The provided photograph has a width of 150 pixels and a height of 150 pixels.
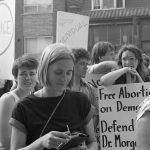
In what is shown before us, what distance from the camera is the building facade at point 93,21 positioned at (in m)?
17.4

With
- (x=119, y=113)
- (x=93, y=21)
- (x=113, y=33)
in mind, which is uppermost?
(x=93, y=21)

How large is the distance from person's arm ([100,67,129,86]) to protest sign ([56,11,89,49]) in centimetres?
235

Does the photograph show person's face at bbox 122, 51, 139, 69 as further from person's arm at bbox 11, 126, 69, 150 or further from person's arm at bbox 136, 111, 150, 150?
person's arm at bbox 136, 111, 150, 150

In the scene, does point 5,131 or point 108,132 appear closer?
point 5,131

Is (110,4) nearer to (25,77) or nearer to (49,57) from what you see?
(25,77)

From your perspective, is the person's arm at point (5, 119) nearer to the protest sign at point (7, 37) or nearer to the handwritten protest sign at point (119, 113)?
the handwritten protest sign at point (119, 113)

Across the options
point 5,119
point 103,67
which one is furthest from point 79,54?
point 5,119

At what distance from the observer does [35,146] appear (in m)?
2.02

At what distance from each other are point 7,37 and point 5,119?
8.76 ft

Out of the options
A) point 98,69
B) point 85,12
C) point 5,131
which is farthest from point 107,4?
point 5,131

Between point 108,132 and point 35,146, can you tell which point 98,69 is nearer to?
point 108,132

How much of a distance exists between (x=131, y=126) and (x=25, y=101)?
1604mm

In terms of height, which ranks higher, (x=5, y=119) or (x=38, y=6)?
(x=38, y=6)

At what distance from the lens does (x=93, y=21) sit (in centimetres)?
1816
